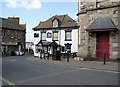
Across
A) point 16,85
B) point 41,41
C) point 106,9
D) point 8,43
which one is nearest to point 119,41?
point 106,9

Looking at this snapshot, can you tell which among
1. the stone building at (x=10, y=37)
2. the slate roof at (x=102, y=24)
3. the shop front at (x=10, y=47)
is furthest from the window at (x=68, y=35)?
the stone building at (x=10, y=37)

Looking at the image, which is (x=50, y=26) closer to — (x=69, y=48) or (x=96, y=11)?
(x=69, y=48)

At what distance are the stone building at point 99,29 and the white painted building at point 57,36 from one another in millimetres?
6804

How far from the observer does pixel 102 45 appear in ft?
49.4

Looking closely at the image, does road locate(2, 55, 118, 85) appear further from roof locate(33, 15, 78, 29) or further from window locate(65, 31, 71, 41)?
roof locate(33, 15, 78, 29)

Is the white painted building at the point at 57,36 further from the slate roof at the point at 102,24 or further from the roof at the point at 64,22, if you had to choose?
the slate roof at the point at 102,24

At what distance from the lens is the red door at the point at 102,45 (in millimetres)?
14734

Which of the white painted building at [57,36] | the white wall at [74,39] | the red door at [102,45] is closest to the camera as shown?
the red door at [102,45]

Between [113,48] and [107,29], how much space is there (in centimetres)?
212

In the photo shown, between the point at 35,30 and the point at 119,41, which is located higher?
the point at 35,30

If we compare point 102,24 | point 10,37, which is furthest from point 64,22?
point 10,37

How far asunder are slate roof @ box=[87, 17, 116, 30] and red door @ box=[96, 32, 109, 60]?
95 centimetres

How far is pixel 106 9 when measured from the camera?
14.5 meters

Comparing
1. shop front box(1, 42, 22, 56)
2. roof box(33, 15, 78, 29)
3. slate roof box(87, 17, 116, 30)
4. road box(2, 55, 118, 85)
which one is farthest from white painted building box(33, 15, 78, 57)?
road box(2, 55, 118, 85)
